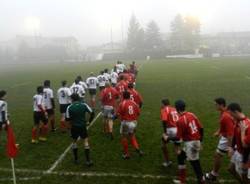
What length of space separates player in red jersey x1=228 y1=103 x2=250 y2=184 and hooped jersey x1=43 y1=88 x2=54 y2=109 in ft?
29.5

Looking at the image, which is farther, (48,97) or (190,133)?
(48,97)

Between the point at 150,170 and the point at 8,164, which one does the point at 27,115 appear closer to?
the point at 8,164

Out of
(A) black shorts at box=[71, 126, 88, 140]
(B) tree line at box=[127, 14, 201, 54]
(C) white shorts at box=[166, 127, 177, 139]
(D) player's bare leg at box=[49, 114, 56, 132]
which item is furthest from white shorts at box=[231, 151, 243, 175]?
(B) tree line at box=[127, 14, 201, 54]

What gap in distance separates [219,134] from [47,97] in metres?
8.17

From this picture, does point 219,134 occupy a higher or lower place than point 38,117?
higher

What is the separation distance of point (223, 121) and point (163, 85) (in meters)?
22.3

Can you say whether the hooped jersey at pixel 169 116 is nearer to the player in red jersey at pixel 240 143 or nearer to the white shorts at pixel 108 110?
the player in red jersey at pixel 240 143

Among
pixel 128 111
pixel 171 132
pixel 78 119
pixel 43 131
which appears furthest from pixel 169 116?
pixel 43 131

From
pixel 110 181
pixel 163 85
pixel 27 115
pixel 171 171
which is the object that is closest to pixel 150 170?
pixel 171 171

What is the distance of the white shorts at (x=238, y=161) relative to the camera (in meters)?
8.01

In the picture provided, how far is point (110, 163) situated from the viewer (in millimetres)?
11680

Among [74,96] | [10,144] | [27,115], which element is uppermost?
[74,96]

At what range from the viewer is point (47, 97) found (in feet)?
51.0

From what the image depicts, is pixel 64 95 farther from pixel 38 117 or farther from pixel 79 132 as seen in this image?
pixel 79 132
